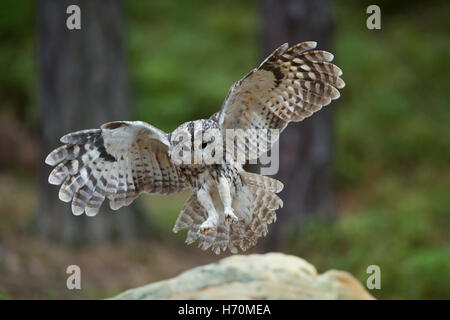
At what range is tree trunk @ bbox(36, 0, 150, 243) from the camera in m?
8.33

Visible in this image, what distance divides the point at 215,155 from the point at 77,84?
4.91 m

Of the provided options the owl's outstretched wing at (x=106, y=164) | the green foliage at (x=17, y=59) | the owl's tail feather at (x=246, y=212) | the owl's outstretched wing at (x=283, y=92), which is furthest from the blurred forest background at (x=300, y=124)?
the owl's outstretched wing at (x=283, y=92)

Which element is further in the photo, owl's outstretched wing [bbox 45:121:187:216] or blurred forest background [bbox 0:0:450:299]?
blurred forest background [bbox 0:0:450:299]

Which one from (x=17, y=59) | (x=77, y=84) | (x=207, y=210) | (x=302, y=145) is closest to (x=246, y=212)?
(x=207, y=210)

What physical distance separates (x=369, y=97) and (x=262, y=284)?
31.0ft

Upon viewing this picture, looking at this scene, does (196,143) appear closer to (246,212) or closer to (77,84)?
(246,212)

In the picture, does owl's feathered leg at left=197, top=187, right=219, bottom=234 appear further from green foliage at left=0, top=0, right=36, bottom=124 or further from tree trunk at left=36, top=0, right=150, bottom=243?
green foliage at left=0, top=0, right=36, bottom=124

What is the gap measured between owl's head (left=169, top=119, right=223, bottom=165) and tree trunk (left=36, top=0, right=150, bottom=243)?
482cm

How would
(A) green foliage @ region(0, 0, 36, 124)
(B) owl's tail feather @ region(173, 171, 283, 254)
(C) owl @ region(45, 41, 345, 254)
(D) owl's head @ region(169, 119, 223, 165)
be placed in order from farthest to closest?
1. (A) green foliage @ region(0, 0, 36, 124)
2. (B) owl's tail feather @ region(173, 171, 283, 254)
3. (C) owl @ region(45, 41, 345, 254)
4. (D) owl's head @ region(169, 119, 223, 165)

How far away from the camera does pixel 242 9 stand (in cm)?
1662

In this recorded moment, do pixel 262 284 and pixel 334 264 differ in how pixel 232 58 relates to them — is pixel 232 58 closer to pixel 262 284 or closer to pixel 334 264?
pixel 334 264

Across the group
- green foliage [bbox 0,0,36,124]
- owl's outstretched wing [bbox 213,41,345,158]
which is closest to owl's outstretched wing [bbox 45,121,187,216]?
owl's outstretched wing [bbox 213,41,345,158]

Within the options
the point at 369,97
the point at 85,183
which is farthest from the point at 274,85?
the point at 369,97

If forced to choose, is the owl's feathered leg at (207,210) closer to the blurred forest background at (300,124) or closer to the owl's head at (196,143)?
the owl's head at (196,143)
